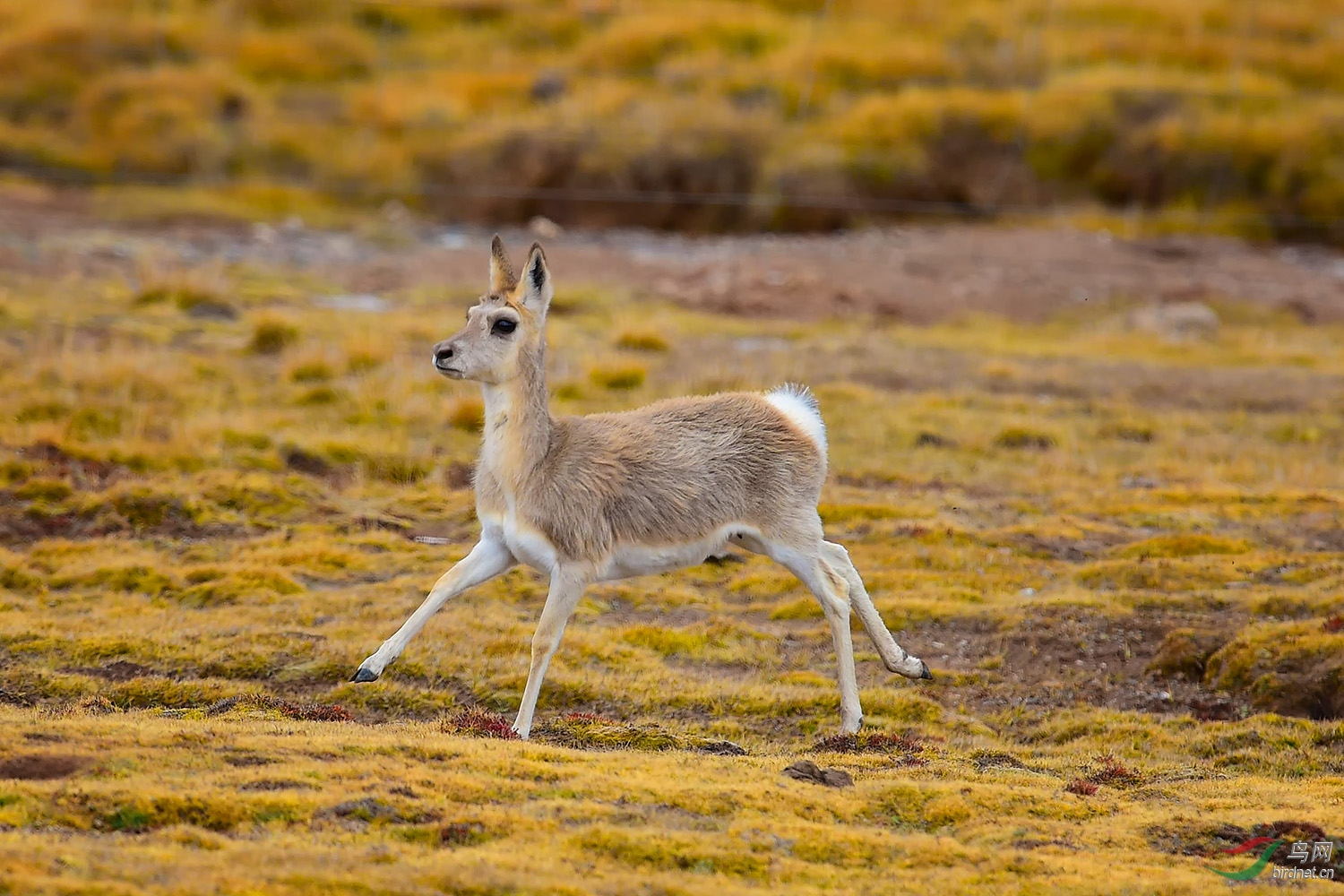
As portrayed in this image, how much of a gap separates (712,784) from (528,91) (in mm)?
37605

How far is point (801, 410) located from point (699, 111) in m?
30.8

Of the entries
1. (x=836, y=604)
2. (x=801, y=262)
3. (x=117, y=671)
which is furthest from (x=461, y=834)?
(x=801, y=262)

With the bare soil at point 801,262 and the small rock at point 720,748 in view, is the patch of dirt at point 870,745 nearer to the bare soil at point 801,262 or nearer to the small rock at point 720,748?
the small rock at point 720,748

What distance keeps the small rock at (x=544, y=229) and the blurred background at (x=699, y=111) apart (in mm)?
1430

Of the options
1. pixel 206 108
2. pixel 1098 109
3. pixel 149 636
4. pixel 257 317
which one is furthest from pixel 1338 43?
pixel 149 636

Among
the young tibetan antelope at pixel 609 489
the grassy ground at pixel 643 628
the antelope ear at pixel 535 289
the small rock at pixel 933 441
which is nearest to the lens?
the grassy ground at pixel 643 628

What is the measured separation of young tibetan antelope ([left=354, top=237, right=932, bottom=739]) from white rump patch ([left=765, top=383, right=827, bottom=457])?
0.06 meters

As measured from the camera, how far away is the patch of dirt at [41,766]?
8.29m

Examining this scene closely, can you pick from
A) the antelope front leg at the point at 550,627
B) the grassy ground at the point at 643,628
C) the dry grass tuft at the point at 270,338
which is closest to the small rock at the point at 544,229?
the grassy ground at the point at 643,628

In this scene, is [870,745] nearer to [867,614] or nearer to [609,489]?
[867,614]

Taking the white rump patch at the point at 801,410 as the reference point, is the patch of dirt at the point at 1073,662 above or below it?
below

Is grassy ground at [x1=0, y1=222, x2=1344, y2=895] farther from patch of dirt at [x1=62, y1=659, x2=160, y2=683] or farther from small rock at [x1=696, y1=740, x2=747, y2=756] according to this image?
small rock at [x1=696, y1=740, x2=747, y2=756]

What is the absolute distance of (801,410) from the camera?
12.2m

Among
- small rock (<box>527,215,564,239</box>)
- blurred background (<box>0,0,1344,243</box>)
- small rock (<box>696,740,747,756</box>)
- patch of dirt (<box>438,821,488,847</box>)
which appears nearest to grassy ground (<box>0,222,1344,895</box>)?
patch of dirt (<box>438,821,488,847</box>)
